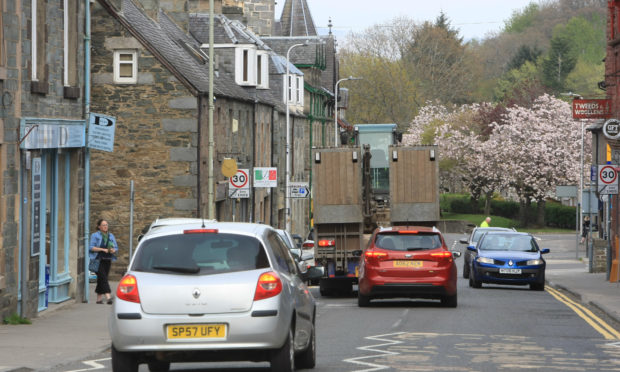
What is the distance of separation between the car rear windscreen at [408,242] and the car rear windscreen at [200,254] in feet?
36.7

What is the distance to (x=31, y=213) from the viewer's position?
65.0 feet

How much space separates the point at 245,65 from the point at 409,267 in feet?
87.2

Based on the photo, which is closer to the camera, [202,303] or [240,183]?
[202,303]

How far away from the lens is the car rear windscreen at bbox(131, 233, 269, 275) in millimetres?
11055

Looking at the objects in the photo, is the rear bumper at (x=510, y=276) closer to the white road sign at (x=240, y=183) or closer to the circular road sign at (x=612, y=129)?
the circular road sign at (x=612, y=129)

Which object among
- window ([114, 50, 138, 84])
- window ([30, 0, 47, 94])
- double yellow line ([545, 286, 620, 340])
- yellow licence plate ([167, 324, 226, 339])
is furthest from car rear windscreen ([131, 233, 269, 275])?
window ([114, 50, 138, 84])

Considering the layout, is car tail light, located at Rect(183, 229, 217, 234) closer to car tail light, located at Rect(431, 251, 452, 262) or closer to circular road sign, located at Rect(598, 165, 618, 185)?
car tail light, located at Rect(431, 251, 452, 262)

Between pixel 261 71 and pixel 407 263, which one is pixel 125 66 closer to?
pixel 261 71

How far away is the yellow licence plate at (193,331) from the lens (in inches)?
426

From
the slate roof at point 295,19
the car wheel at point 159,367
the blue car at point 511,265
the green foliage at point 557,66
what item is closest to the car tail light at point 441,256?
the blue car at point 511,265

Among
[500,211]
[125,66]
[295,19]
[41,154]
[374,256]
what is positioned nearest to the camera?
[41,154]

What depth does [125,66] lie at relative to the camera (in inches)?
1374

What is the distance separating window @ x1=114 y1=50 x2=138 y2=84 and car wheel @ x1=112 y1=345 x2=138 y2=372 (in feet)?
80.4

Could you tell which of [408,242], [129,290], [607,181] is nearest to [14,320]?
[408,242]
